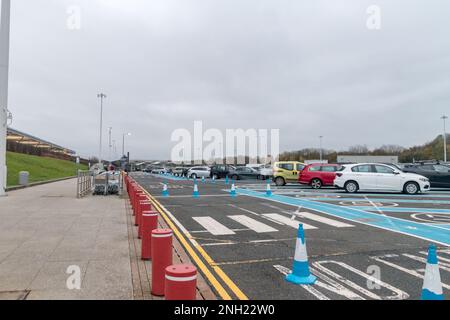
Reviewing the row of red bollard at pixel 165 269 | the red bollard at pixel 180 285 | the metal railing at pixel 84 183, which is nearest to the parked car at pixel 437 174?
the metal railing at pixel 84 183

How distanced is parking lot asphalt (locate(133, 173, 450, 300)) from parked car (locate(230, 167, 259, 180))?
76.4 feet

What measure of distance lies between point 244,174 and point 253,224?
90.2 feet

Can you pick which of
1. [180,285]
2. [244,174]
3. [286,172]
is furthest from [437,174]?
[180,285]

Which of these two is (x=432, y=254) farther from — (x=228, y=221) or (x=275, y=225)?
(x=228, y=221)

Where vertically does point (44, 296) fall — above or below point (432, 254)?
below

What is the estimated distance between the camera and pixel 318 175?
2295 centimetres

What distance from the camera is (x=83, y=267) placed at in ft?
18.4

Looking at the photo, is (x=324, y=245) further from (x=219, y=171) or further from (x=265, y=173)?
(x=219, y=171)

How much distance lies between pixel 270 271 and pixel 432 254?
2.46 meters

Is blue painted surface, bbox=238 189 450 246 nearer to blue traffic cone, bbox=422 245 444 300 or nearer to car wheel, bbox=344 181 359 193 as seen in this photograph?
blue traffic cone, bbox=422 245 444 300

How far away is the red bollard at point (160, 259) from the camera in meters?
4.57

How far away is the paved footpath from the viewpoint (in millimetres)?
4613

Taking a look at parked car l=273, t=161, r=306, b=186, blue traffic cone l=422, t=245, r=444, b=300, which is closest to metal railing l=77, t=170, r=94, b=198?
parked car l=273, t=161, r=306, b=186
